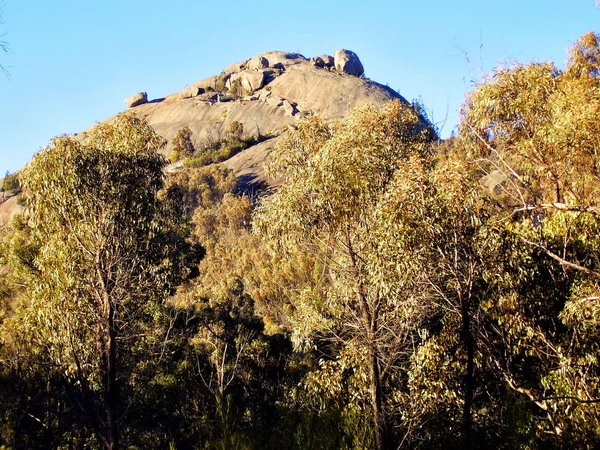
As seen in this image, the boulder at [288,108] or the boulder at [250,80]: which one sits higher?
the boulder at [250,80]

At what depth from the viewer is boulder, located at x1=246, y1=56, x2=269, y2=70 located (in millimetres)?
100775

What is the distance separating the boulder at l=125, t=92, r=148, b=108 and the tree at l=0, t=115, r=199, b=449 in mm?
100015

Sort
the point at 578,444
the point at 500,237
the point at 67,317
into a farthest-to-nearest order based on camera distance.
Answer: the point at 67,317, the point at 500,237, the point at 578,444

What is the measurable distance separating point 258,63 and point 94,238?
97.0 m

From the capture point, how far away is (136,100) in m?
105

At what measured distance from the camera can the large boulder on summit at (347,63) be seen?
9756 cm

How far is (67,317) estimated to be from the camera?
9680mm

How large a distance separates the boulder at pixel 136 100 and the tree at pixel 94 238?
328 feet

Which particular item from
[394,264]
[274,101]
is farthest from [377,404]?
[274,101]

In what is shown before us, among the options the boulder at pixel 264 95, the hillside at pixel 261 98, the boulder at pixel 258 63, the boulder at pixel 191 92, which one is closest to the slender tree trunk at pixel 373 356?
the hillside at pixel 261 98

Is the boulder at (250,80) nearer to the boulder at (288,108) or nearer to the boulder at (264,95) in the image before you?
the boulder at (264,95)

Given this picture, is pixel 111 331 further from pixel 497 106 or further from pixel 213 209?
pixel 213 209

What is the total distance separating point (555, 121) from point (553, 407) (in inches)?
201

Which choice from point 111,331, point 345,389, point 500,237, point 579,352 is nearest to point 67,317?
point 111,331
